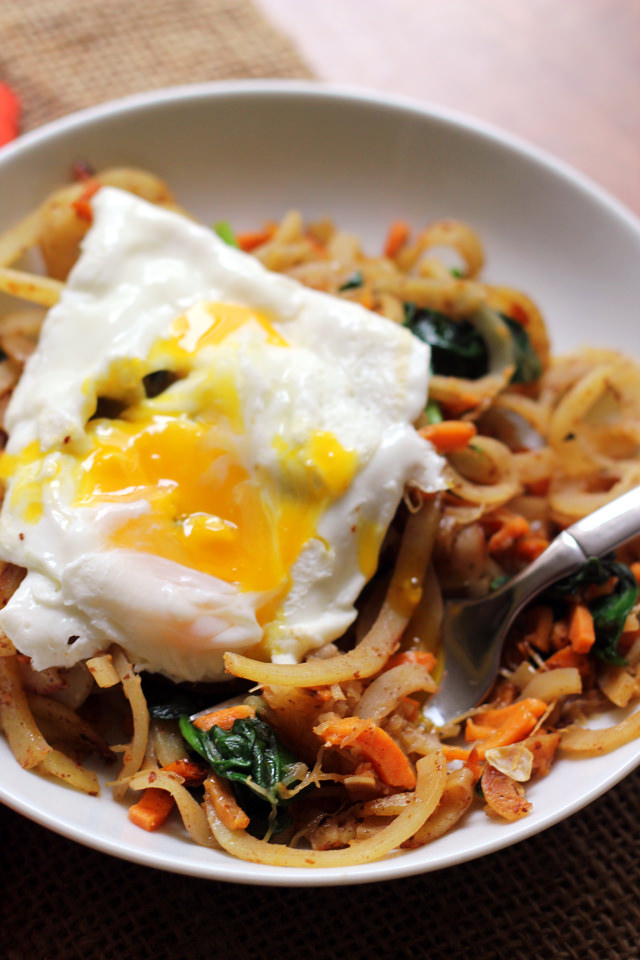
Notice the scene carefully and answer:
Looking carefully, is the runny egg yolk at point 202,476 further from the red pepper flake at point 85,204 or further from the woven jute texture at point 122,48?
the woven jute texture at point 122,48

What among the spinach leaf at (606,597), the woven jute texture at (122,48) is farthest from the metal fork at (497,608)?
the woven jute texture at (122,48)

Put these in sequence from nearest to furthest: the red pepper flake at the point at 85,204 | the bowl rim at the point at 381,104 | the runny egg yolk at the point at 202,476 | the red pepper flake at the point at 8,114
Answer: the runny egg yolk at the point at 202,476
the red pepper flake at the point at 85,204
the bowl rim at the point at 381,104
the red pepper flake at the point at 8,114

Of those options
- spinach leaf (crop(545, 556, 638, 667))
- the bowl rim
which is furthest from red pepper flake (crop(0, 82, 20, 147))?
spinach leaf (crop(545, 556, 638, 667))

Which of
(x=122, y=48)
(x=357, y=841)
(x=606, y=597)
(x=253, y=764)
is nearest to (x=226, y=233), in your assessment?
(x=122, y=48)

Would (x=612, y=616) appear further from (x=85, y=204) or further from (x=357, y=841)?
(x=85, y=204)

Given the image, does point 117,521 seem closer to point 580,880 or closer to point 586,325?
point 580,880

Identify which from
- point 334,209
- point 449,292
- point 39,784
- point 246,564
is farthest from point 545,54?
point 39,784

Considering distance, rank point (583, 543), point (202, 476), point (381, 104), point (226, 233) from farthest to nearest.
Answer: point (381, 104), point (226, 233), point (583, 543), point (202, 476)
